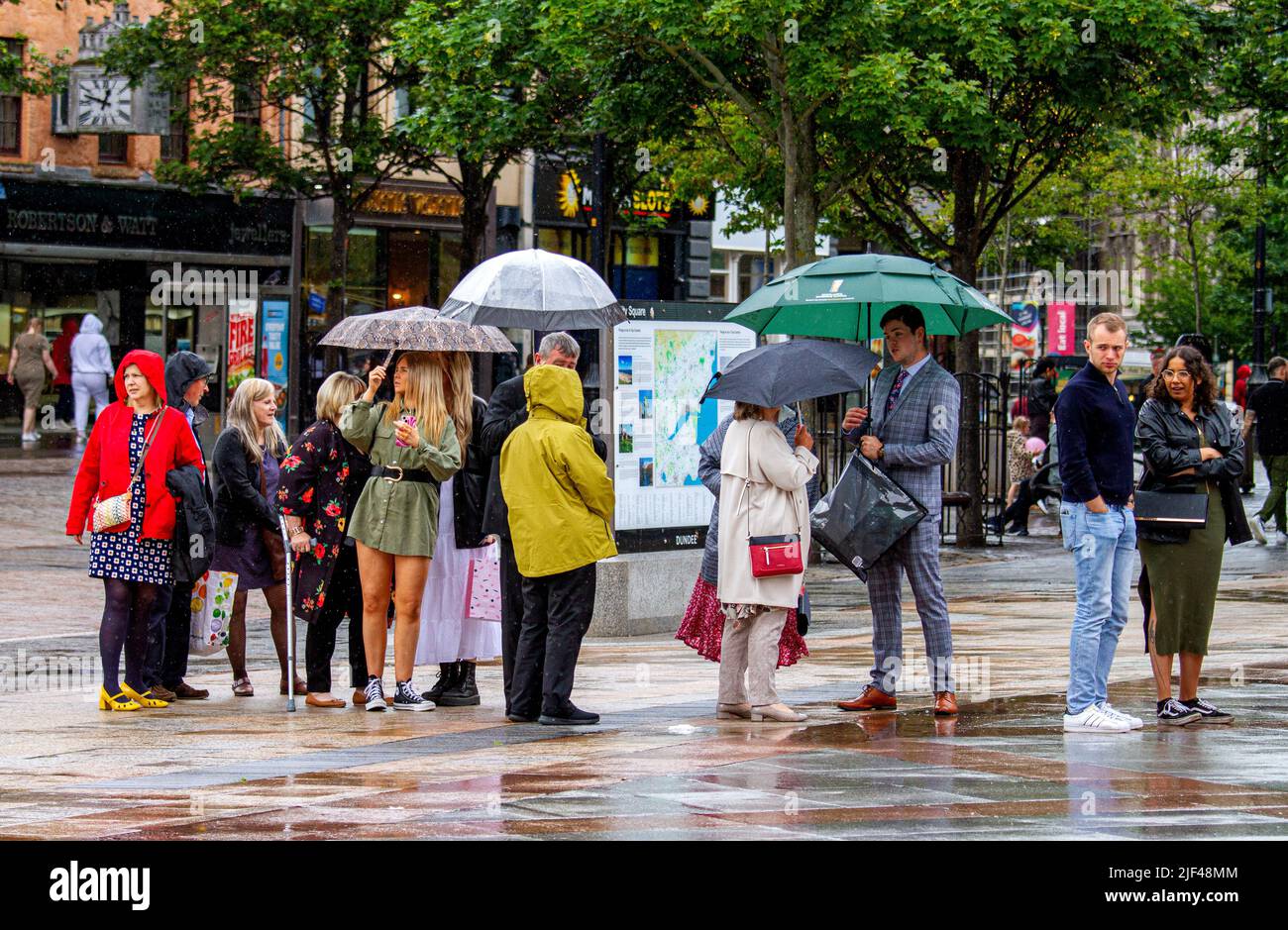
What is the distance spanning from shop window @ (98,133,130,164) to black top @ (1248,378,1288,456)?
2307cm

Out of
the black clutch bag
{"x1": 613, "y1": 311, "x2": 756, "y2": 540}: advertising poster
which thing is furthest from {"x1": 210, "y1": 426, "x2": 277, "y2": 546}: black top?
the black clutch bag

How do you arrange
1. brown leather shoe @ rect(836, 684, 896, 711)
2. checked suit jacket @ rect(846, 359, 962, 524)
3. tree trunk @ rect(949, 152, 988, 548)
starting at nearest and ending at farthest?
checked suit jacket @ rect(846, 359, 962, 524), brown leather shoe @ rect(836, 684, 896, 711), tree trunk @ rect(949, 152, 988, 548)

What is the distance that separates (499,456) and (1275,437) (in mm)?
13989

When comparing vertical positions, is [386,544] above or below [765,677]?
above

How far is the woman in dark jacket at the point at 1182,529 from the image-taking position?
938cm

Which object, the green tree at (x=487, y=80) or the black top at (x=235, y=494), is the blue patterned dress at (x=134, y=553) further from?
the green tree at (x=487, y=80)

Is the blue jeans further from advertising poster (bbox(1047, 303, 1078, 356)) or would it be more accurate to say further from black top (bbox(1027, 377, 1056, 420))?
advertising poster (bbox(1047, 303, 1078, 356))

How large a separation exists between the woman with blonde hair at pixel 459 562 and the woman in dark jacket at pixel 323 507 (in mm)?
474

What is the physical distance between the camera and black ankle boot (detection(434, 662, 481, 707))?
405 inches

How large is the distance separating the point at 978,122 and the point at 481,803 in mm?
14623

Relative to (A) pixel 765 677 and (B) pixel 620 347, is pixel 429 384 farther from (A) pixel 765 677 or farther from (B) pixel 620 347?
(B) pixel 620 347

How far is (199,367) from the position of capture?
10758mm

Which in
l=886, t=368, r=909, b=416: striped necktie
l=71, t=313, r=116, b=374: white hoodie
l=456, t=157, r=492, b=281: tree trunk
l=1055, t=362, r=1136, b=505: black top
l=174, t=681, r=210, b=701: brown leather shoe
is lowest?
l=174, t=681, r=210, b=701: brown leather shoe

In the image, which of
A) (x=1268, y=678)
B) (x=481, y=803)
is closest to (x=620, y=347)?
(x=1268, y=678)
